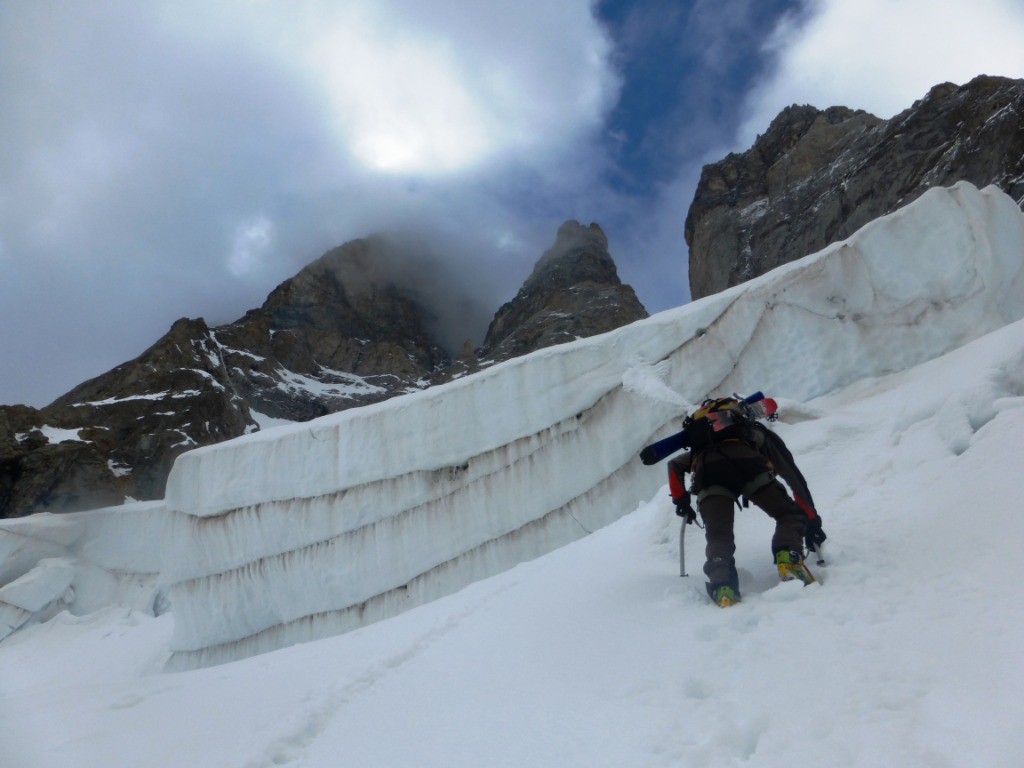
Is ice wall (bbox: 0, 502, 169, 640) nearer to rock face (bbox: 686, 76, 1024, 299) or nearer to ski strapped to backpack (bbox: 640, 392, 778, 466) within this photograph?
ski strapped to backpack (bbox: 640, 392, 778, 466)

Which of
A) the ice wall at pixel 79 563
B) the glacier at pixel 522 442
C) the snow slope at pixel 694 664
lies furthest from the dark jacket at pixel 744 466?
the ice wall at pixel 79 563

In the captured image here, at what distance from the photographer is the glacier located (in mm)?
9352

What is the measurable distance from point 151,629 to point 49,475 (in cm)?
1718

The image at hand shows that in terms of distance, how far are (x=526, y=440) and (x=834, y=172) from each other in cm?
4538

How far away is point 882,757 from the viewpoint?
184cm

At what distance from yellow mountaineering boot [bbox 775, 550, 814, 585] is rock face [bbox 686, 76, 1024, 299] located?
27993mm

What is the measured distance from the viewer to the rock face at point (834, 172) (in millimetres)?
31859

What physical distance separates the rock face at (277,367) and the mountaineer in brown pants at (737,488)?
30.0 metres

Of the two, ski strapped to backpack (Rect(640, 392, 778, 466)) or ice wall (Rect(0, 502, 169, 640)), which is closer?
ski strapped to backpack (Rect(640, 392, 778, 466))

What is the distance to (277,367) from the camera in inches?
3046

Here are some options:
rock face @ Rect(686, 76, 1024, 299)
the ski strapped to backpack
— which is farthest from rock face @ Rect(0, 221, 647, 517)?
the ski strapped to backpack

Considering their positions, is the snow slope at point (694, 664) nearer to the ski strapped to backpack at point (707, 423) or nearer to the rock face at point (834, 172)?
the ski strapped to backpack at point (707, 423)

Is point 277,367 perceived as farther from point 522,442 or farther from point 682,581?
point 682,581

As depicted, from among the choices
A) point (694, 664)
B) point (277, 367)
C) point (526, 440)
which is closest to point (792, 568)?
point (694, 664)
